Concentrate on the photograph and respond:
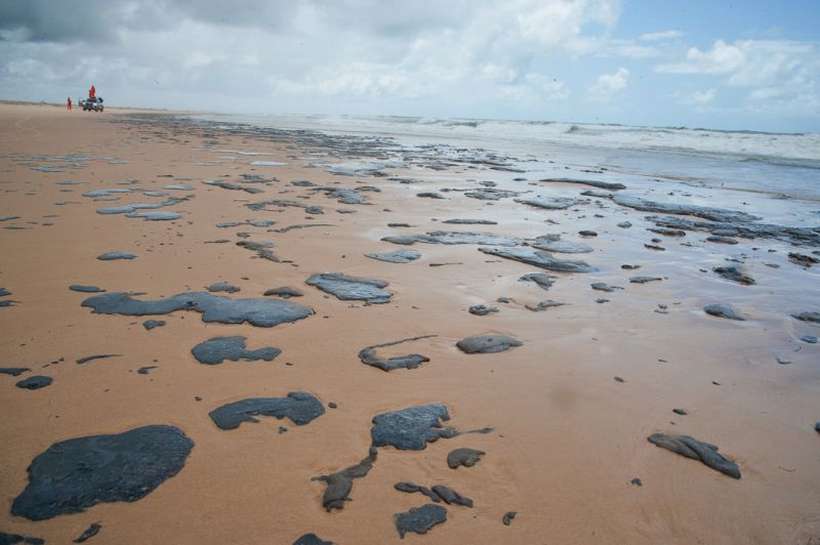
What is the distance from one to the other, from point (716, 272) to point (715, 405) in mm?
3042

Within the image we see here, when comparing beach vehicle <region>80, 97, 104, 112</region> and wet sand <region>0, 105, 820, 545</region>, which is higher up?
beach vehicle <region>80, 97, 104, 112</region>

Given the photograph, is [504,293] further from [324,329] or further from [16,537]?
[16,537]

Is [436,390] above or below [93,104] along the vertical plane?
below

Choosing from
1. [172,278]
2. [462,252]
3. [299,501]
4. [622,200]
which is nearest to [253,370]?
[299,501]

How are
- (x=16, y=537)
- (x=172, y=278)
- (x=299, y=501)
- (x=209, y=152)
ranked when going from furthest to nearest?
(x=209, y=152), (x=172, y=278), (x=299, y=501), (x=16, y=537)

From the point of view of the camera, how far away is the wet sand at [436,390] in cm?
183

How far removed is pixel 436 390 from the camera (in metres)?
2.67

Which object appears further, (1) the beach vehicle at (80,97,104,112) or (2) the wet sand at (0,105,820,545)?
(1) the beach vehicle at (80,97,104,112)

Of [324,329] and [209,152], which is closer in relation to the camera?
[324,329]

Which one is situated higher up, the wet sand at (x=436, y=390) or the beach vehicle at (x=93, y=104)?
the beach vehicle at (x=93, y=104)

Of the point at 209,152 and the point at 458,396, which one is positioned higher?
the point at 209,152

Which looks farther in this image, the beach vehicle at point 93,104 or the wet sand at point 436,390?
the beach vehicle at point 93,104

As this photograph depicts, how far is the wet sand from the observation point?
183cm

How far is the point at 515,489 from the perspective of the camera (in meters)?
1.99
